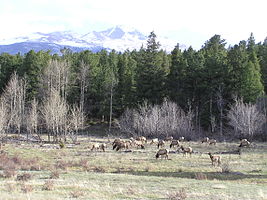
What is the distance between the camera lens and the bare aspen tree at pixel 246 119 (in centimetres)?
4694

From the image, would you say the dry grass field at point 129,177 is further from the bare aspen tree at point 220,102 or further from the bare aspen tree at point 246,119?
the bare aspen tree at point 220,102

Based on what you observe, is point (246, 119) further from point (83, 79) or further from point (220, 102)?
point (83, 79)

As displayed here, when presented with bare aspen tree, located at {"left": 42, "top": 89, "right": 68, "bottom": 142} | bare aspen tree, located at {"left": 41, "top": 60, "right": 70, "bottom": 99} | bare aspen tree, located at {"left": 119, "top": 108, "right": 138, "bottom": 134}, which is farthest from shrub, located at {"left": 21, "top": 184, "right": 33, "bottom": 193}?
bare aspen tree, located at {"left": 41, "top": 60, "right": 70, "bottom": 99}

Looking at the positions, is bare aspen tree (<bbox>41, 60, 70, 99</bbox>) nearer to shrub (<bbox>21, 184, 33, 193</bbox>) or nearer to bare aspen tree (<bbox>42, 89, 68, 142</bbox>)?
bare aspen tree (<bbox>42, 89, 68, 142</bbox>)

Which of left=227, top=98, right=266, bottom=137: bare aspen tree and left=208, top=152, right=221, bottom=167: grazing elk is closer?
left=208, top=152, right=221, bottom=167: grazing elk

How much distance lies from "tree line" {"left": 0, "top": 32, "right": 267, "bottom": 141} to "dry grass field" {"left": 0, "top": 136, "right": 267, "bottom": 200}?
699 inches

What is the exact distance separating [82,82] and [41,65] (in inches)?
318

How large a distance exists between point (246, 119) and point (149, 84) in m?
18.5

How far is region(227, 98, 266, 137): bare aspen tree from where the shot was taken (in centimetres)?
4694

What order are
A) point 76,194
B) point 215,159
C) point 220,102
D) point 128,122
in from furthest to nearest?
point 128,122 < point 220,102 < point 215,159 < point 76,194

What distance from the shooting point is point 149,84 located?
60.4 metres

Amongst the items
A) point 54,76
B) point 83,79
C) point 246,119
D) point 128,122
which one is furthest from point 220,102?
point 54,76

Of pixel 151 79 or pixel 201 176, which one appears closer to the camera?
pixel 201 176

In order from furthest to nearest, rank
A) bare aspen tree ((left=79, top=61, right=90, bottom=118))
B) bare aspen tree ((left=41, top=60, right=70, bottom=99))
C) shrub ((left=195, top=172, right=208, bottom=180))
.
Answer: bare aspen tree ((left=79, top=61, right=90, bottom=118)), bare aspen tree ((left=41, top=60, right=70, bottom=99)), shrub ((left=195, top=172, right=208, bottom=180))
